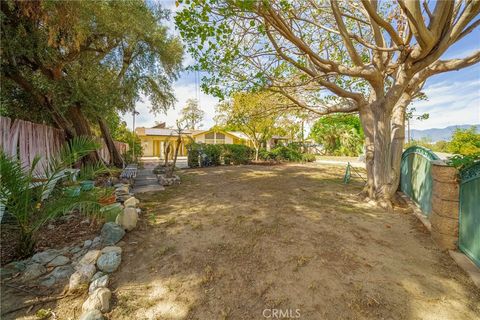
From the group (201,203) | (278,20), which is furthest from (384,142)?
(201,203)

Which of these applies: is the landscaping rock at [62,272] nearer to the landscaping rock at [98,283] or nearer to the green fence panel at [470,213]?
the landscaping rock at [98,283]

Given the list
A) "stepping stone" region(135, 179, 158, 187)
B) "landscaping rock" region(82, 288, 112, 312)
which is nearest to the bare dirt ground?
"landscaping rock" region(82, 288, 112, 312)

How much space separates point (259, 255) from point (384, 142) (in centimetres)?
454

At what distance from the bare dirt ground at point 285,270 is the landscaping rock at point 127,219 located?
151 millimetres

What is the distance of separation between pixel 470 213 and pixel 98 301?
182 inches

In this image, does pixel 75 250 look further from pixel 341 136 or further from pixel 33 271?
pixel 341 136

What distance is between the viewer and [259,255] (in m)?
2.94

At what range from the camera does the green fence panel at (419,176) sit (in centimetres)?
419

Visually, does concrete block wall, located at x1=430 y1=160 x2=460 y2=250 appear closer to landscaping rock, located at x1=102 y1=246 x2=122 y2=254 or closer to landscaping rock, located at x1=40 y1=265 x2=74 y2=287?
landscaping rock, located at x1=102 y1=246 x2=122 y2=254

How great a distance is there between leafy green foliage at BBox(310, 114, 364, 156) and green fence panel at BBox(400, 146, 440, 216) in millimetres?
15796

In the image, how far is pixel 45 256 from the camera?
108 inches

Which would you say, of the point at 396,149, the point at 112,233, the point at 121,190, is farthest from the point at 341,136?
the point at 112,233

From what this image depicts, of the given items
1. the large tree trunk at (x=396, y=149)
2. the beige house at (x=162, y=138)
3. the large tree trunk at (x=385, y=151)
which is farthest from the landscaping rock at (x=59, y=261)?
the beige house at (x=162, y=138)

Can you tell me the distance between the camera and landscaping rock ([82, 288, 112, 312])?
202cm
